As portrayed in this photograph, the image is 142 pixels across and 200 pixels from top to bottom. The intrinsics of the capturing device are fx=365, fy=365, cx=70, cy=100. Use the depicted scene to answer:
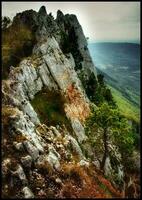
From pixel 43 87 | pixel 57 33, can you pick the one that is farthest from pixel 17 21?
pixel 43 87

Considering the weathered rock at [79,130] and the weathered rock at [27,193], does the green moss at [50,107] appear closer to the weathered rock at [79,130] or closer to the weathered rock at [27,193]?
the weathered rock at [79,130]

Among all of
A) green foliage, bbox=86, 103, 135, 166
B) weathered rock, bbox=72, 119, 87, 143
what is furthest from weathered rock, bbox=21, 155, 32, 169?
weathered rock, bbox=72, 119, 87, 143

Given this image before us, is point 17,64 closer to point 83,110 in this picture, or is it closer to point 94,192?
point 83,110

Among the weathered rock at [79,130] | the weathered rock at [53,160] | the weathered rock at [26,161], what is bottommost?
the weathered rock at [79,130]

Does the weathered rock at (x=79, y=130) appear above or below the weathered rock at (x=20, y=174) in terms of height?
below

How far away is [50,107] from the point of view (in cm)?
7125

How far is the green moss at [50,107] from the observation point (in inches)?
2662

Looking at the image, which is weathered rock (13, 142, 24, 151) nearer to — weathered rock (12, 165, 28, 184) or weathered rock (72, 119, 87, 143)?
weathered rock (12, 165, 28, 184)

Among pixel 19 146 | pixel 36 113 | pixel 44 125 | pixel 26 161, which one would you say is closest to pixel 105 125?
pixel 44 125

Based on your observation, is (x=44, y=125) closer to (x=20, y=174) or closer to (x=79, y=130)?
(x=79, y=130)

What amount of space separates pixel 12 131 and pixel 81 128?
1012 inches

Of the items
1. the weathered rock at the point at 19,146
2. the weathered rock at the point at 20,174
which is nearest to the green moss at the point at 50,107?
the weathered rock at the point at 19,146

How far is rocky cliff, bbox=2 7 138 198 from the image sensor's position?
148 feet

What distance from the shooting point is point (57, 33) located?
104312mm
